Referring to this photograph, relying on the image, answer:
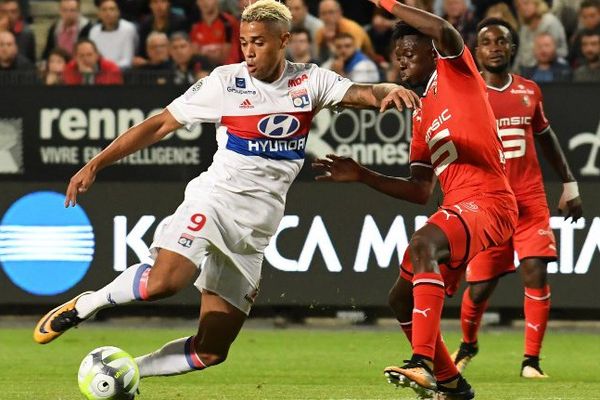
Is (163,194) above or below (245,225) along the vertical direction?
below

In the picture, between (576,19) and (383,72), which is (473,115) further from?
(576,19)

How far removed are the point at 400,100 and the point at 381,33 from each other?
798 centimetres

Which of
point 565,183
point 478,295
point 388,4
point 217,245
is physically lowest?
point 478,295

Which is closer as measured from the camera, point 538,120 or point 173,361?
point 173,361

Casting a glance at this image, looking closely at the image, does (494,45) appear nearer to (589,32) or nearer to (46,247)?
(589,32)

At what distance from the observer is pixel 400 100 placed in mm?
7242

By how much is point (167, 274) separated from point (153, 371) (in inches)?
32.3

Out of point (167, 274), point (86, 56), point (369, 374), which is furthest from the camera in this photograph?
point (86, 56)

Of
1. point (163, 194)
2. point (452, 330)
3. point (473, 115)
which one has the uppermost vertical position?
point (473, 115)

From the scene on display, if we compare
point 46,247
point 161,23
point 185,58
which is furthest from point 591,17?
point 46,247

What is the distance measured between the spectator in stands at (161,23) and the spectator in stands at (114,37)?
0.34 feet

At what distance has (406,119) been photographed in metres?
12.9

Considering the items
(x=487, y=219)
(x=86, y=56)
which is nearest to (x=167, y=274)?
(x=487, y=219)

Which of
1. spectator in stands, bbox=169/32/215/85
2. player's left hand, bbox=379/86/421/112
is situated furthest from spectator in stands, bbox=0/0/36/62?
player's left hand, bbox=379/86/421/112
